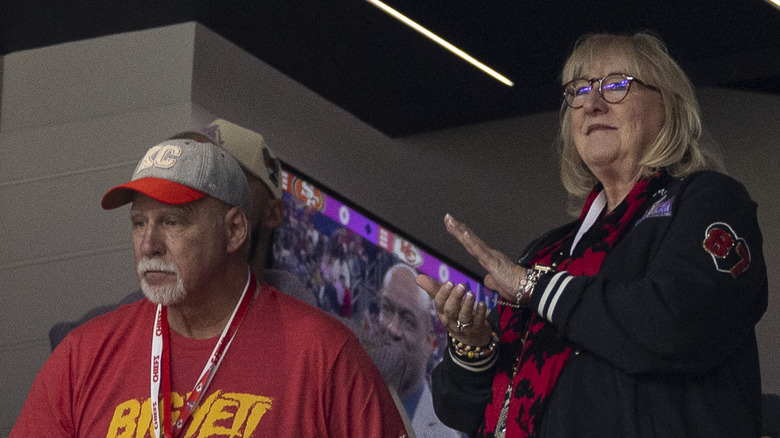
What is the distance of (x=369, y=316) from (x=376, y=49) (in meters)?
1.13

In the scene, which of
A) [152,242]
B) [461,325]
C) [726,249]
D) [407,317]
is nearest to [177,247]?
[152,242]

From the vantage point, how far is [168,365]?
2.11 m

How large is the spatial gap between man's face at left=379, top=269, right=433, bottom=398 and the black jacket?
10.1 ft

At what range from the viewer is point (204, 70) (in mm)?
4406

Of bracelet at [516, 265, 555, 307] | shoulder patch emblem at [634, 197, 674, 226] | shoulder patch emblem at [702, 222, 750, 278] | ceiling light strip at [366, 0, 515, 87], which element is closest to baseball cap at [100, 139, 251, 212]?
bracelet at [516, 265, 555, 307]

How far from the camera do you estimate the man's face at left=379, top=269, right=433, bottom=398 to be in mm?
4961

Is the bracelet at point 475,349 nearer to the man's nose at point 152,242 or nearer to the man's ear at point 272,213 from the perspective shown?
the man's nose at point 152,242

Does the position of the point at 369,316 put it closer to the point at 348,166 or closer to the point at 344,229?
the point at 344,229

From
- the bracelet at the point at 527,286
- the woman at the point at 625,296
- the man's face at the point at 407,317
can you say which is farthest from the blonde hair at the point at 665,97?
the man's face at the point at 407,317

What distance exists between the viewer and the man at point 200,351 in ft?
6.72

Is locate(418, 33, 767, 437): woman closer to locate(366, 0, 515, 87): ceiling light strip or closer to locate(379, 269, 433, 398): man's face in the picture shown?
locate(366, 0, 515, 87): ceiling light strip

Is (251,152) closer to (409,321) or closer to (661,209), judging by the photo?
(661,209)

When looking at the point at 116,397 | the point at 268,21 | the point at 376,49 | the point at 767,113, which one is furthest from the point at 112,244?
the point at 767,113

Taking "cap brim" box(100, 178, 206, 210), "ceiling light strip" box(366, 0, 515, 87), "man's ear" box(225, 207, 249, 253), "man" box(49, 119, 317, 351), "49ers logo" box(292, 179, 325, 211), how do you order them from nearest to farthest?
"cap brim" box(100, 178, 206, 210) → "man's ear" box(225, 207, 249, 253) → "man" box(49, 119, 317, 351) → "ceiling light strip" box(366, 0, 515, 87) → "49ers logo" box(292, 179, 325, 211)
